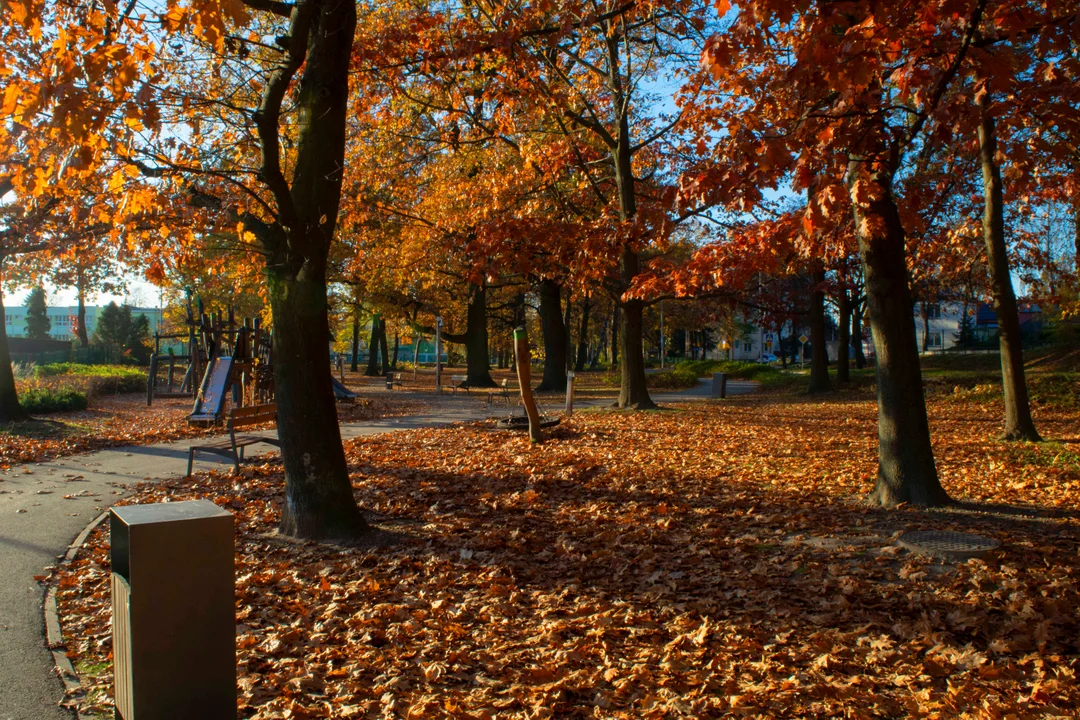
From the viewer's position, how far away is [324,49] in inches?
279

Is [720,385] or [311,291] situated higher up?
[311,291]

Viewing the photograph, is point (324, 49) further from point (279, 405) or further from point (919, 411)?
point (919, 411)

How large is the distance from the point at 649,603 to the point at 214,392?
45.4ft

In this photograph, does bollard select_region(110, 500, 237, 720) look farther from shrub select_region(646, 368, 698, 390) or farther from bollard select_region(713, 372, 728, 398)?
shrub select_region(646, 368, 698, 390)

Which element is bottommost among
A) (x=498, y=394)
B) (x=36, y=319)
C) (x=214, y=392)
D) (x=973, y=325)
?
(x=498, y=394)

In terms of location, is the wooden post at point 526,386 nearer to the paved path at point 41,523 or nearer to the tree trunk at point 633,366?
the paved path at point 41,523

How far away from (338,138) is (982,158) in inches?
410

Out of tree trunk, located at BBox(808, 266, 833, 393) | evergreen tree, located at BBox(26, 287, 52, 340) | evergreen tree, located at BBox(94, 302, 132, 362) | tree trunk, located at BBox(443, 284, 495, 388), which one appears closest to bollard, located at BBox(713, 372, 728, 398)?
tree trunk, located at BBox(808, 266, 833, 393)

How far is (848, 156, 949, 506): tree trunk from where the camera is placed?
7340mm

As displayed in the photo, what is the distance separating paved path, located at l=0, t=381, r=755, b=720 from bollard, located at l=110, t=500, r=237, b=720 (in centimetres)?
111

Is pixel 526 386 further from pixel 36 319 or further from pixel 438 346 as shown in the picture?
pixel 36 319

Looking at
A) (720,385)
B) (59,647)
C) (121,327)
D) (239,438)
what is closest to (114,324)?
(121,327)

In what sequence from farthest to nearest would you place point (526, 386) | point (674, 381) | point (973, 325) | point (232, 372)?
point (973, 325) < point (674, 381) < point (232, 372) < point (526, 386)

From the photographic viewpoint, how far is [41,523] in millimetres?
7867
